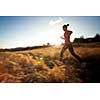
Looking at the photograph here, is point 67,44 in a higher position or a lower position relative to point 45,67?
higher

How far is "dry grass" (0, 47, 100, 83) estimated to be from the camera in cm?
313

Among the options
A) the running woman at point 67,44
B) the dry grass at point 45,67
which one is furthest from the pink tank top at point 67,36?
the dry grass at point 45,67

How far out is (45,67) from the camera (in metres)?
3.14

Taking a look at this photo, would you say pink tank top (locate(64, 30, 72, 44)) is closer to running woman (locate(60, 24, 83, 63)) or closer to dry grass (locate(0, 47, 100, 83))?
running woman (locate(60, 24, 83, 63))

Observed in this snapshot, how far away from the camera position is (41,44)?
3.15 meters

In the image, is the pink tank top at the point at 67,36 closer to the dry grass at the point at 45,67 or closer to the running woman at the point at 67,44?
the running woman at the point at 67,44

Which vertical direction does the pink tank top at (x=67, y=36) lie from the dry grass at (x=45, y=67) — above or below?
above

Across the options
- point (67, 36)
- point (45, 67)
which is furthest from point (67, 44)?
point (45, 67)

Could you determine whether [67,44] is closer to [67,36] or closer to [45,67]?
[67,36]

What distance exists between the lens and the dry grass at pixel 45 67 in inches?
123

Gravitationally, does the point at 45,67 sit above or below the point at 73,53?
below

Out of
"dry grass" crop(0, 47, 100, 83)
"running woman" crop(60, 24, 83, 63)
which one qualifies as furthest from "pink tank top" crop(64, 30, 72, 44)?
"dry grass" crop(0, 47, 100, 83)

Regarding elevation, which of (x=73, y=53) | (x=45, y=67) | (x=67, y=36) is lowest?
(x=45, y=67)
